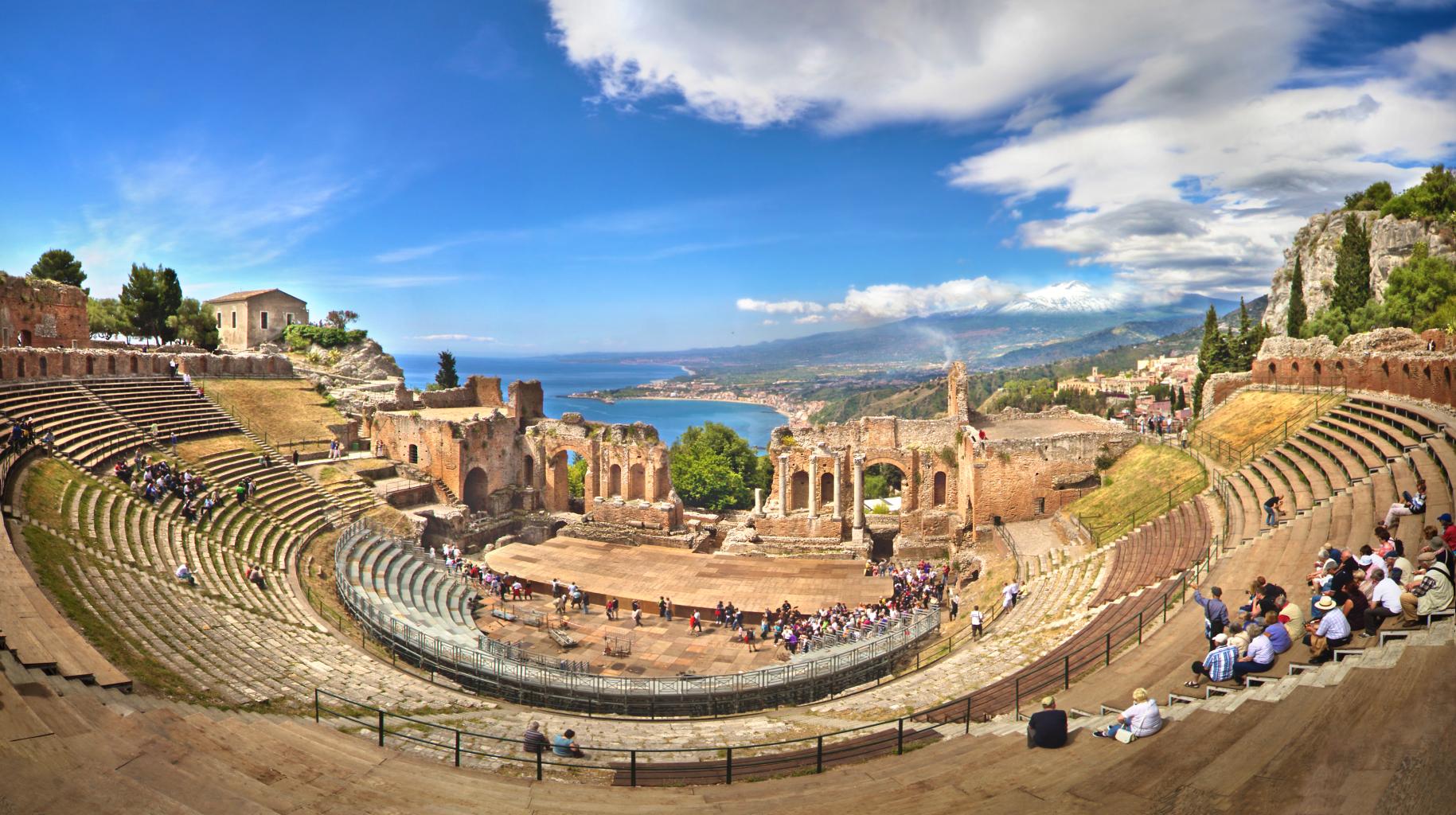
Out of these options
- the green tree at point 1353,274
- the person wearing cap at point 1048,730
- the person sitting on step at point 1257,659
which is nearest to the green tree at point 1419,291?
the green tree at point 1353,274

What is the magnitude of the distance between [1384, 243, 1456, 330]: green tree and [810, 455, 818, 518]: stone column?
2720 centimetres

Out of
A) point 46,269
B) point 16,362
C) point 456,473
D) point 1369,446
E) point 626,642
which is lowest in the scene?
point 626,642

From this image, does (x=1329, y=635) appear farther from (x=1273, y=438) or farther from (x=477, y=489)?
(x=477, y=489)

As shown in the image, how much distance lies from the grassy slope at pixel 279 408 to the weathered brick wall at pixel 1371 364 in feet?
135

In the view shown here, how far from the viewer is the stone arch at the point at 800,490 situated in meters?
34.7

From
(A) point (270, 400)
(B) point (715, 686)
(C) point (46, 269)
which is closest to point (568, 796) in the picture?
(B) point (715, 686)

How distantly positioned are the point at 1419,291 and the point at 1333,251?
20.9 metres

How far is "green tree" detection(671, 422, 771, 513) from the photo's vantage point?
197 feet

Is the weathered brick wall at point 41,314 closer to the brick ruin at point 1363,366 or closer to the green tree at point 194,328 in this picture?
the green tree at point 194,328

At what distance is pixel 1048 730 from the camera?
8.87 m

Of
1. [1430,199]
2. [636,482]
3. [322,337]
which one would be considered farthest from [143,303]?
[1430,199]

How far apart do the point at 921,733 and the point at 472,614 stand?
17202 mm

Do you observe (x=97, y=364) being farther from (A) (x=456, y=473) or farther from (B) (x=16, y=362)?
(A) (x=456, y=473)

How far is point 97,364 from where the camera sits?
29328 millimetres
